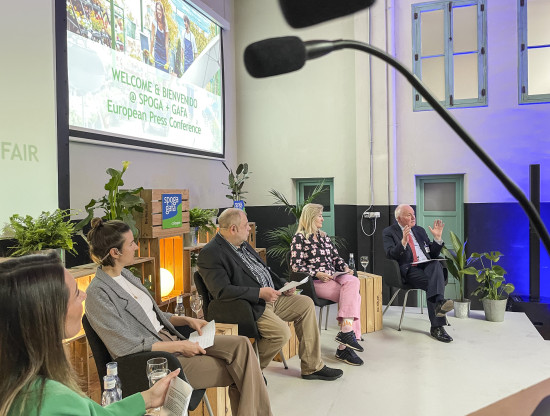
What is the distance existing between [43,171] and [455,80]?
187 inches

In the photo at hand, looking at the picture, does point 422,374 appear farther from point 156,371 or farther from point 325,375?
point 156,371

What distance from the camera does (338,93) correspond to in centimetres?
602

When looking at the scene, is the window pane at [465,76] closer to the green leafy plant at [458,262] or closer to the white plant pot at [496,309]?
the green leafy plant at [458,262]

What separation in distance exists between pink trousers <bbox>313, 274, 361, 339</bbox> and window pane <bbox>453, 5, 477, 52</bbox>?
3.33 meters

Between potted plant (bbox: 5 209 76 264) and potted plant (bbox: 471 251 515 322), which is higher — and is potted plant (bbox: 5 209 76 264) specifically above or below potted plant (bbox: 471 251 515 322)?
above

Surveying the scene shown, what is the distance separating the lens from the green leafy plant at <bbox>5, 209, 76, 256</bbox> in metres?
2.56

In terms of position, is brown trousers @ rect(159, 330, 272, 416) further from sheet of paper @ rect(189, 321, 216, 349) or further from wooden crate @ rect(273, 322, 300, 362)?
wooden crate @ rect(273, 322, 300, 362)

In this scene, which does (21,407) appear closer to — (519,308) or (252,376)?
(252,376)

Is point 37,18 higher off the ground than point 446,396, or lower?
higher

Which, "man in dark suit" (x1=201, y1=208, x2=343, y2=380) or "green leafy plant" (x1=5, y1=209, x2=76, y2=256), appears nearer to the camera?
"green leafy plant" (x1=5, y1=209, x2=76, y2=256)

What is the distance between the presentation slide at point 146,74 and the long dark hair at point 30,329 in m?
2.53

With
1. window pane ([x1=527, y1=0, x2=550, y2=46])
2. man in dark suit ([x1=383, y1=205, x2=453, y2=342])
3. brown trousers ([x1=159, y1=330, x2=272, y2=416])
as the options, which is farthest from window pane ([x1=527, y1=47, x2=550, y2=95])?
brown trousers ([x1=159, y1=330, x2=272, y2=416])

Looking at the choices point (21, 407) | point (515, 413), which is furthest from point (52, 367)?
point (515, 413)

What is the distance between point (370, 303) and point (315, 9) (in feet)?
14.6
